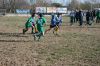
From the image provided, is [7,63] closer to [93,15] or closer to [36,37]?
[36,37]

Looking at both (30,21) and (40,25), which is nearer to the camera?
(40,25)

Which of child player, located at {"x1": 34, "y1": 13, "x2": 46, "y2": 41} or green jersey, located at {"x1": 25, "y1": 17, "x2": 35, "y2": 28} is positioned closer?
child player, located at {"x1": 34, "y1": 13, "x2": 46, "y2": 41}

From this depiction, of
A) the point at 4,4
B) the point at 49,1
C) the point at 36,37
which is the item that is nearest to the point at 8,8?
the point at 4,4

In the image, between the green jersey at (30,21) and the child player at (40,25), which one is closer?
the child player at (40,25)

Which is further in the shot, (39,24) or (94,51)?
(39,24)

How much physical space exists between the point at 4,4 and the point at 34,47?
383ft

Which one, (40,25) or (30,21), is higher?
(40,25)

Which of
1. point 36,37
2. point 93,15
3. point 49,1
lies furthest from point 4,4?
point 36,37

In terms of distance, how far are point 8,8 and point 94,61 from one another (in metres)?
118

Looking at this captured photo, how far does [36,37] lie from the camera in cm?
2150

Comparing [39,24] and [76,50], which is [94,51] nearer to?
[76,50]

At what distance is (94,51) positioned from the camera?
16156mm

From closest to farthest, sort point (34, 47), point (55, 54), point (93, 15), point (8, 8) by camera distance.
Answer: point (55, 54)
point (34, 47)
point (93, 15)
point (8, 8)

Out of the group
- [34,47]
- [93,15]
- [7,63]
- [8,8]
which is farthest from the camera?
[8,8]
